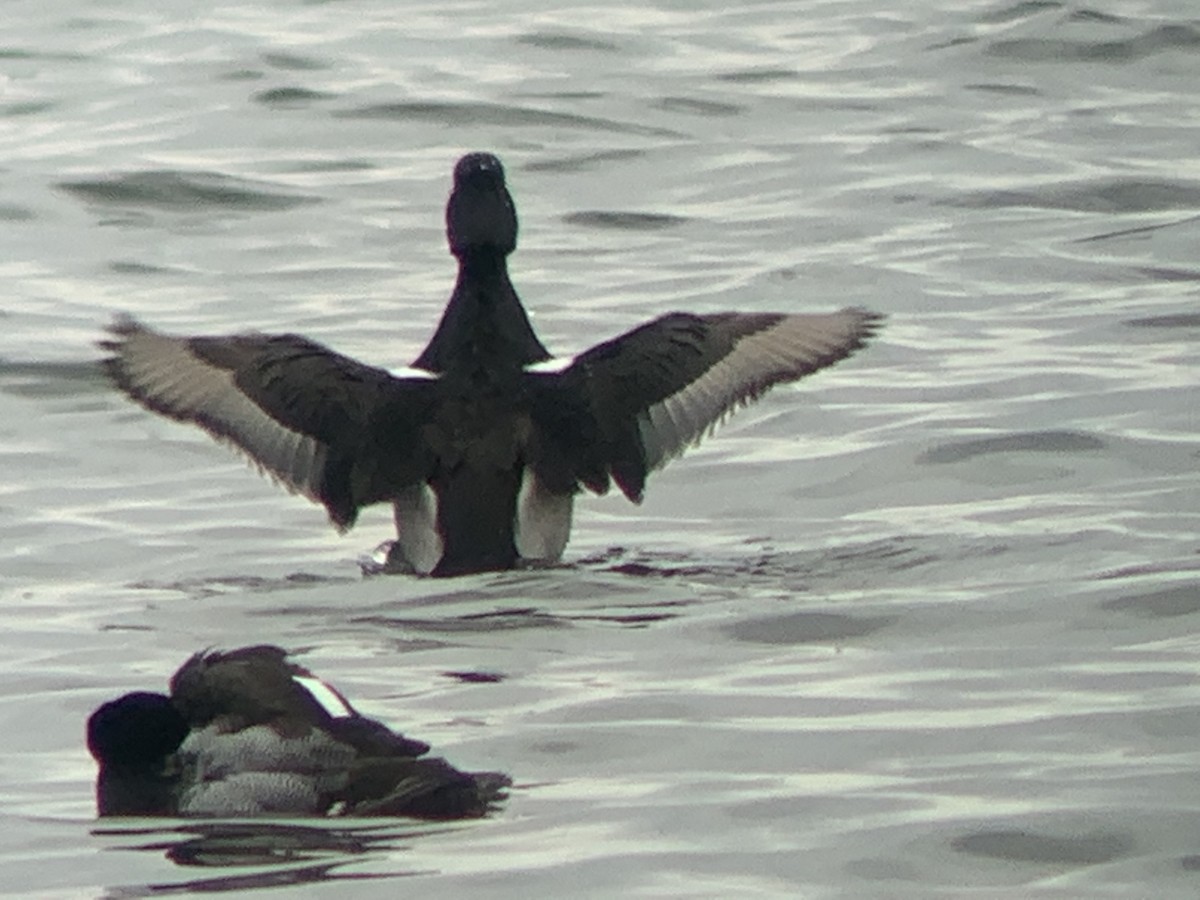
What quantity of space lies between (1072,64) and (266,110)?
4.50m

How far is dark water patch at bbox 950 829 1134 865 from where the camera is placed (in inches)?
266

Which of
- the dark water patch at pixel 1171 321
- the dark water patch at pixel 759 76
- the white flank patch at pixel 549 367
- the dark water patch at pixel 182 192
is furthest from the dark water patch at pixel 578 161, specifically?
the white flank patch at pixel 549 367

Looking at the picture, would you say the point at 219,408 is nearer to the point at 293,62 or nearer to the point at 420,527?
the point at 420,527

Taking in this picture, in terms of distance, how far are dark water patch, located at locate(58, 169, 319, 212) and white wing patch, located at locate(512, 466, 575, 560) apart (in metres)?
7.12

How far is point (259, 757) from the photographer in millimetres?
7184

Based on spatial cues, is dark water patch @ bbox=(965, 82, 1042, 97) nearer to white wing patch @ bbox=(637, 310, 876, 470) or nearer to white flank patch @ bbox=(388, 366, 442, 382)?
white wing patch @ bbox=(637, 310, 876, 470)

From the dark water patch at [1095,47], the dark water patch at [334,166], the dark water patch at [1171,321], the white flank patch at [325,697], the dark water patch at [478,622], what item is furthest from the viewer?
the dark water patch at [1095,47]

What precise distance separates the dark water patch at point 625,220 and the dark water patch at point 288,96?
320cm

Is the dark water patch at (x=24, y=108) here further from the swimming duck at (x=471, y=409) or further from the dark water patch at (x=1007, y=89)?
the swimming duck at (x=471, y=409)

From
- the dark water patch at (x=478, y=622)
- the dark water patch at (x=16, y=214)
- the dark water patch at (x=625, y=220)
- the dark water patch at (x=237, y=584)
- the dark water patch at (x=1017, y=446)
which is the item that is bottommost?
the dark water patch at (x=237, y=584)

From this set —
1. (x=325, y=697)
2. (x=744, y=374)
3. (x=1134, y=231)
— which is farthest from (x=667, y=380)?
(x=1134, y=231)

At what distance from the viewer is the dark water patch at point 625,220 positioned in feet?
53.9

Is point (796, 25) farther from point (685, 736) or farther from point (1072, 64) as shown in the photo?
point (685, 736)

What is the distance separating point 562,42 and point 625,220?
476 centimetres
